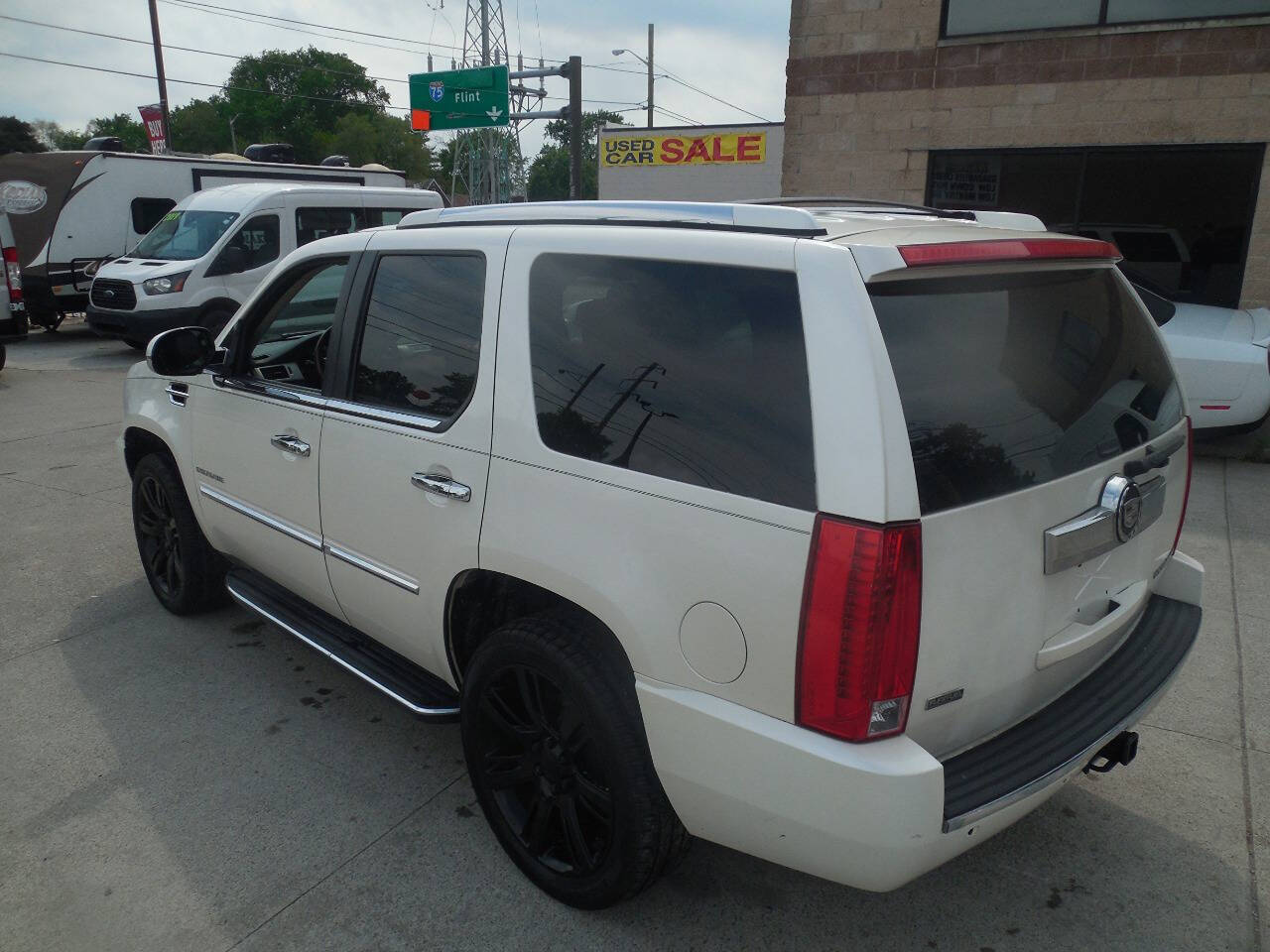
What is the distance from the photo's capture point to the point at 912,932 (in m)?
2.53

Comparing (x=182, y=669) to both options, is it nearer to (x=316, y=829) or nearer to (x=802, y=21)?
(x=316, y=829)

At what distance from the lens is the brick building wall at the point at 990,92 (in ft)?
30.6

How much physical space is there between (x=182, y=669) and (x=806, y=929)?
2908 mm

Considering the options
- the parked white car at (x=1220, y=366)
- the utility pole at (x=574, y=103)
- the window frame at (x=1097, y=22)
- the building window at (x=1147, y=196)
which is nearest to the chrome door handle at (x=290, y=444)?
the parked white car at (x=1220, y=366)

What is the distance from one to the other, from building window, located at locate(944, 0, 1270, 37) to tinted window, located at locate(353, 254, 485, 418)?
973 cm

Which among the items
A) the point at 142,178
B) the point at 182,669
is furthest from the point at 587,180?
the point at 182,669

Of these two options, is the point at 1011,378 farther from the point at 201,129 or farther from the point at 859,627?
the point at 201,129

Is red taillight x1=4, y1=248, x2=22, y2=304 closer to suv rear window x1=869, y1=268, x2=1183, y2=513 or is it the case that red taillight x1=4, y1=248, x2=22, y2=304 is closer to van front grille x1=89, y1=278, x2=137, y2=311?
van front grille x1=89, y1=278, x2=137, y2=311

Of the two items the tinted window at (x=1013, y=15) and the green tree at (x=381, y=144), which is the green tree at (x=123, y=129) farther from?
the tinted window at (x=1013, y=15)

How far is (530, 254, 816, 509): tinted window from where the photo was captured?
198 cm

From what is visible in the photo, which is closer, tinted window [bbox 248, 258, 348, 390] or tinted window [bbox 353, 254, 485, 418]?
tinted window [bbox 353, 254, 485, 418]

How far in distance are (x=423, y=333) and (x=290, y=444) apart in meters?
0.79

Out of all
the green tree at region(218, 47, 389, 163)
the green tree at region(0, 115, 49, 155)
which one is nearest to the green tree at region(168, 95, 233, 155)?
the green tree at region(218, 47, 389, 163)

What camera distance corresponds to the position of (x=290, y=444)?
3.35m
